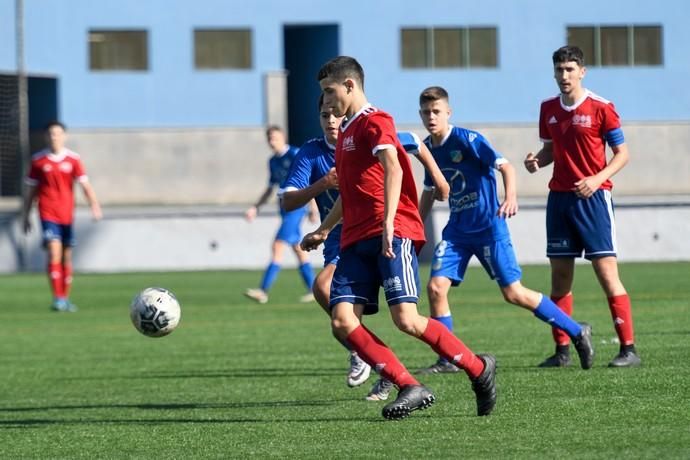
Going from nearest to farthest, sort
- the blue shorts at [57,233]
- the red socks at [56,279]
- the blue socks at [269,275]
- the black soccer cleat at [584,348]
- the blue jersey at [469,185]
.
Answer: the black soccer cleat at [584,348], the blue jersey at [469,185], the blue socks at [269,275], the red socks at [56,279], the blue shorts at [57,233]

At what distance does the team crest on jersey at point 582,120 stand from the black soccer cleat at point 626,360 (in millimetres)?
1588

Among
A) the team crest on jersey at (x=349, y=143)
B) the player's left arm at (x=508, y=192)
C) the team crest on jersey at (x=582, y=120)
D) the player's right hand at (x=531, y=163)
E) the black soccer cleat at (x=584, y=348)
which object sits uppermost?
the team crest on jersey at (x=582, y=120)

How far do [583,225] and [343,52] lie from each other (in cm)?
3504

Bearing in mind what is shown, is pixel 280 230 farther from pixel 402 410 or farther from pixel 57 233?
pixel 402 410

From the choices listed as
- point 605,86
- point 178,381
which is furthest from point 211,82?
point 178,381

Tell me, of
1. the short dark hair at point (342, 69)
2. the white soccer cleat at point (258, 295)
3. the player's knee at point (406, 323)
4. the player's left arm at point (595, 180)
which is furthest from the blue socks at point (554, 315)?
the white soccer cleat at point (258, 295)

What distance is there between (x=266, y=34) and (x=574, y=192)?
34975 mm

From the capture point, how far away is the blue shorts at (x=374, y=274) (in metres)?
7.60

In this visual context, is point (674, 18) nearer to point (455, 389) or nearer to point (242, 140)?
point (242, 140)

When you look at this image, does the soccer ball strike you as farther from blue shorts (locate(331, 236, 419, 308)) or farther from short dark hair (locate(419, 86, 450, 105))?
short dark hair (locate(419, 86, 450, 105))

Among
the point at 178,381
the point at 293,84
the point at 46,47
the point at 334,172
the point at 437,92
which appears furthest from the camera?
the point at 293,84

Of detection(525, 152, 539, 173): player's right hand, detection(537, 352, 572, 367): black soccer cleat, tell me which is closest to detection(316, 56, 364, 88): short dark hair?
detection(525, 152, 539, 173): player's right hand

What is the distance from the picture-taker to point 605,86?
4581 cm

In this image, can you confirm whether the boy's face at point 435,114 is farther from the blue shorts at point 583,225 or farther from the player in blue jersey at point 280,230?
the player in blue jersey at point 280,230
